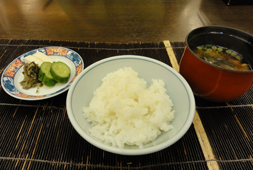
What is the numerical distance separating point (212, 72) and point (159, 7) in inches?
137

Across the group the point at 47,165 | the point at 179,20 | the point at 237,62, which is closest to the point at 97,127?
the point at 47,165

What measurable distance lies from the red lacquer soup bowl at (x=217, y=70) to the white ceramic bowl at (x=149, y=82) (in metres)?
0.20

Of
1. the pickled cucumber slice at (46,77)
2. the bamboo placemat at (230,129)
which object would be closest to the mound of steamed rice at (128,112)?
the bamboo placemat at (230,129)

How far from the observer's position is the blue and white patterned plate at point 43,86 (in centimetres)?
183

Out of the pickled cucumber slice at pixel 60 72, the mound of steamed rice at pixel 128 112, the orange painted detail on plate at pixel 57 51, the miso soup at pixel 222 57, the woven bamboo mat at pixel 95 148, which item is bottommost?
the woven bamboo mat at pixel 95 148

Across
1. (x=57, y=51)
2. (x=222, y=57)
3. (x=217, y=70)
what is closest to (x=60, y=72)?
(x=57, y=51)

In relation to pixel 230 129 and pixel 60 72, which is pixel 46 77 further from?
pixel 230 129

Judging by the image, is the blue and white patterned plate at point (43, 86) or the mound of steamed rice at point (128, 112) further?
the blue and white patterned plate at point (43, 86)

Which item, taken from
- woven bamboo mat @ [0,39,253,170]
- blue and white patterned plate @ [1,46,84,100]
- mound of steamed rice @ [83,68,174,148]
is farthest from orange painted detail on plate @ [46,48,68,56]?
mound of steamed rice @ [83,68,174,148]

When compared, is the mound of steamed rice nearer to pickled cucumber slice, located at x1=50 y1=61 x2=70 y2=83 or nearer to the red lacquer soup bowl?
the red lacquer soup bowl

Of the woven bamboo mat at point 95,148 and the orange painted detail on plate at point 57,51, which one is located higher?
the orange painted detail on plate at point 57,51

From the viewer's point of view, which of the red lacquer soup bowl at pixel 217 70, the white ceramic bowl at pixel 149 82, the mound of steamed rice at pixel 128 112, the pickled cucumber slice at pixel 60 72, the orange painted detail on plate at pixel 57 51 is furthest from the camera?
the orange painted detail on plate at pixel 57 51

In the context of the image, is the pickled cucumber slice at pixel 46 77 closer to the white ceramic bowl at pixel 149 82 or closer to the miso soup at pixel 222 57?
the white ceramic bowl at pixel 149 82

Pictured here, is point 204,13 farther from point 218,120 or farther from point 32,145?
point 32,145
